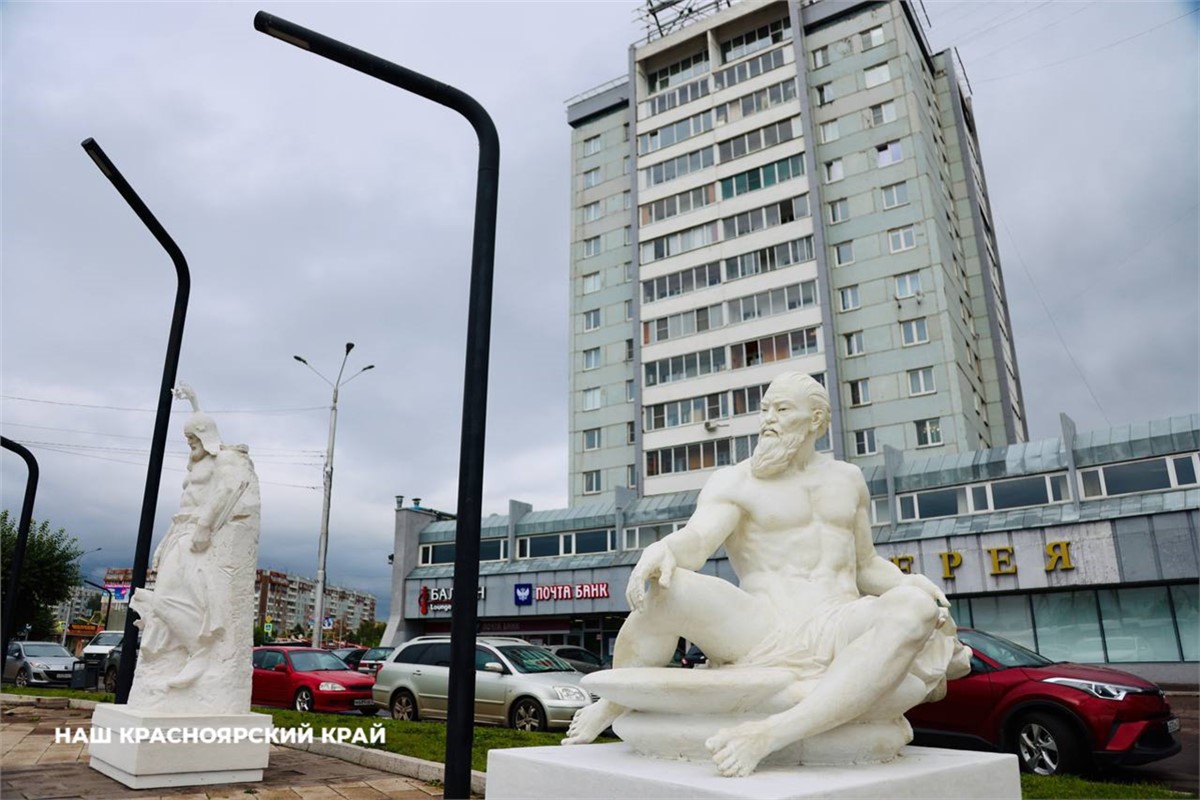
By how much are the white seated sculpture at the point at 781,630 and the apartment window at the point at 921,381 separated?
29880mm

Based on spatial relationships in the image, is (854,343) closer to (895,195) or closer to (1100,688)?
(895,195)

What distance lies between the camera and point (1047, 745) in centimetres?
770

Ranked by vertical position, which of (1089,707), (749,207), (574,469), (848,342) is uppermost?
(749,207)

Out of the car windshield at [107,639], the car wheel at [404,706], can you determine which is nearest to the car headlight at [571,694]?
the car wheel at [404,706]

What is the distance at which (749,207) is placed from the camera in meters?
37.1

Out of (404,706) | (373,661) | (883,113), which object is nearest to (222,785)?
(404,706)

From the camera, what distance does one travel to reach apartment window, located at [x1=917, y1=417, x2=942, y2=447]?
3080 centimetres

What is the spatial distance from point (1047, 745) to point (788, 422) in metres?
6.08

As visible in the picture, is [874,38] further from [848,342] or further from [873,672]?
[873,672]

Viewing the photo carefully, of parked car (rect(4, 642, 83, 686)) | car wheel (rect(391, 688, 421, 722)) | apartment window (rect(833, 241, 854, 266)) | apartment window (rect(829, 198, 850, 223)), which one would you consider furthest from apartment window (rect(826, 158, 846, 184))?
parked car (rect(4, 642, 83, 686))

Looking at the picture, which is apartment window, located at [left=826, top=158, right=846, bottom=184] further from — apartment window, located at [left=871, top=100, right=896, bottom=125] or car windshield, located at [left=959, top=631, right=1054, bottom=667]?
car windshield, located at [left=959, top=631, right=1054, bottom=667]

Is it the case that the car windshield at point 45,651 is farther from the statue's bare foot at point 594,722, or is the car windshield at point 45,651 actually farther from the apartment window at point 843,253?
the apartment window at point 843,253

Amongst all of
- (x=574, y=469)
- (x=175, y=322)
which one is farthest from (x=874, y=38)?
(x=175, y=322)

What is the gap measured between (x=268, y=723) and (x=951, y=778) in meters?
5.81
